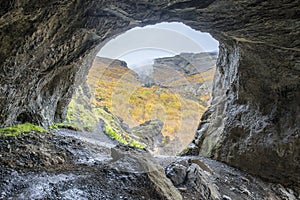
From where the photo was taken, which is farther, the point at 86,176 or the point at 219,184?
the point at 219,184

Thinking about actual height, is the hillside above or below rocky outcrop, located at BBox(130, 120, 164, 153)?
above

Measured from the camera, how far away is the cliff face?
3668mm

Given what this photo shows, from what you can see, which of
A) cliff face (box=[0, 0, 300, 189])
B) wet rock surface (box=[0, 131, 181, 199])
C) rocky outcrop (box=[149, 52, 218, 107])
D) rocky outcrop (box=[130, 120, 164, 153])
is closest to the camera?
wet rock surface (box=[0, 131, 181, 199])

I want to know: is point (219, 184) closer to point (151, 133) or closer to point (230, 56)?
point (230, 56)

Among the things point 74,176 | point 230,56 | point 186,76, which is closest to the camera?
point 74,176

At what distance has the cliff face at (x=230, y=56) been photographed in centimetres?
367

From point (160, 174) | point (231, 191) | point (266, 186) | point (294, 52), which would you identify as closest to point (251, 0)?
point (294, 52)

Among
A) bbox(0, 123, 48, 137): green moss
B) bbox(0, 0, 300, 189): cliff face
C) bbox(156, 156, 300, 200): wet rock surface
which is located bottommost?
bbox(156, 156, 300, 200): wet rock surface

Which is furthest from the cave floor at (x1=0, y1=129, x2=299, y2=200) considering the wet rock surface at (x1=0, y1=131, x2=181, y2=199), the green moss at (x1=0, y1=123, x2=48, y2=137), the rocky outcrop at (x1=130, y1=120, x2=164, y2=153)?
the rocky outcrop at (x1=130, y1=120, x2=164, y2=153)

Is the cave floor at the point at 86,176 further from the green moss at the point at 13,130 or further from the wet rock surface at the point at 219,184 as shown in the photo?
the green moss at the point at 13,130

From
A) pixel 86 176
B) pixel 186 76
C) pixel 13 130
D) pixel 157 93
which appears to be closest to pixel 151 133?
pixel 157 93

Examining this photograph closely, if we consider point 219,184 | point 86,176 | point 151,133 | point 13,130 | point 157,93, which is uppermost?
point 157,93

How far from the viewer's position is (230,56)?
729 cm

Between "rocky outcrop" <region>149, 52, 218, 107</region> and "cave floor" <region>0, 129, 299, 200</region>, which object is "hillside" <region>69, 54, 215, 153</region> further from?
"cave floor" <region>0, 129, 299, 200</region>
